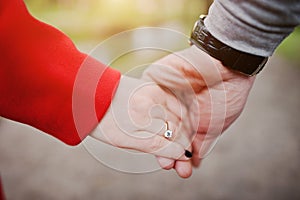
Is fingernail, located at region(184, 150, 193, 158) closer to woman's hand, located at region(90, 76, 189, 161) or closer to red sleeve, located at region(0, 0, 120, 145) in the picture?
woman's hand, located at region(90, 76, 189, 161)

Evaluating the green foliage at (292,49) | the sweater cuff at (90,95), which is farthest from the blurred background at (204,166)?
the sweater cuff at (90,95)

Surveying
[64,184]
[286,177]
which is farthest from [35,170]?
[286,177]

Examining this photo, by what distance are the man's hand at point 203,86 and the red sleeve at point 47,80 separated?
79mm

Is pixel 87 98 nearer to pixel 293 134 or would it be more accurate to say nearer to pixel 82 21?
pixel 293 134

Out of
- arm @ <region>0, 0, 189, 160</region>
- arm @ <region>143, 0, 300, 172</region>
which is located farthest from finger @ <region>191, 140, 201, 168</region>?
arm @ <region>0, 0, 189, 160</region>

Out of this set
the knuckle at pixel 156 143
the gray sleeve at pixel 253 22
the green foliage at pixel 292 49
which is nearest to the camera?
the gray sleeve at pixel 253 22

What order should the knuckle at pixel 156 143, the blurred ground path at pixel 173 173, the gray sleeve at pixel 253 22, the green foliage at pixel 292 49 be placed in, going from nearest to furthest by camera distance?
the gray sleeve at pixel 253 22 → the knuckle at pixel 156 143 → the blurred ground path at pixel 173 173 → the green foliage at pixel 292 49

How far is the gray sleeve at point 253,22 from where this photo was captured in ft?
1.72

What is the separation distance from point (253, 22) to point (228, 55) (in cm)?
6

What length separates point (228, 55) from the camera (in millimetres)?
583

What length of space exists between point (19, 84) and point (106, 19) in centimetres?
177

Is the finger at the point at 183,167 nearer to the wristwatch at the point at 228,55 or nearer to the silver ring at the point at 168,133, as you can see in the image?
the silver ring at the point at 168,133

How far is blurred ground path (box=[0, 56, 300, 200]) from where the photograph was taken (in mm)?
1374

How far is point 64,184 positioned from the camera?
1.40 metres
